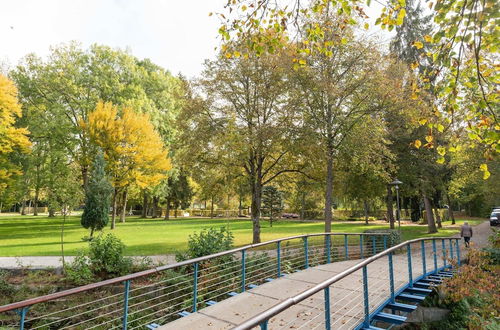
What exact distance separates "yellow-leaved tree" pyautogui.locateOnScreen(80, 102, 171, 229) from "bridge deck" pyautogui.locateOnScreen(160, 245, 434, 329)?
20963 millimetres

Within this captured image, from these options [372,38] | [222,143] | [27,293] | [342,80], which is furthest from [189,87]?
[27,293]

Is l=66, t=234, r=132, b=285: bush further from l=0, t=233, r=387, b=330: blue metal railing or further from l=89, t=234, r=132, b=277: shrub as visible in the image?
l=0, t=233, r=387, b=330: blue metal railing

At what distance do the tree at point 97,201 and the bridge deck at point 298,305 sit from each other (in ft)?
56.0

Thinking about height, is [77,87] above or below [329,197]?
above

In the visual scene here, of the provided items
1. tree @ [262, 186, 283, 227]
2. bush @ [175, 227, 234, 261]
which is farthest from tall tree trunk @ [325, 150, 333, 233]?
tree @ [262, 186, 283, 227]

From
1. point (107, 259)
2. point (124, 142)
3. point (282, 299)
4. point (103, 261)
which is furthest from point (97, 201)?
point (282, 299)

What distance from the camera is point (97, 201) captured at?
21.5 meters

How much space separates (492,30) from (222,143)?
11808 mm

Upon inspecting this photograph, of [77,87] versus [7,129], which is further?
[77,87]

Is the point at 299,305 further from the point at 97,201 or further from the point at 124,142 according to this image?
the point at 124,142

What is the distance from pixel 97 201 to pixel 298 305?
63.0 ft

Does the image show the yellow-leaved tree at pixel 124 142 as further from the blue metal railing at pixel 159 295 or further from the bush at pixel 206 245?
the bush at pixel 206 245

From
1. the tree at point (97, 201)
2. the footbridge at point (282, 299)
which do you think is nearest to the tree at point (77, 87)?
the tree at point (97, 201)

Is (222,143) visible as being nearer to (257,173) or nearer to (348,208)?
(257,173)
